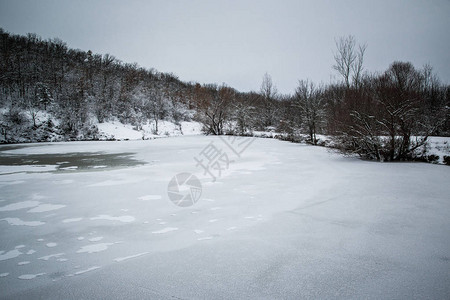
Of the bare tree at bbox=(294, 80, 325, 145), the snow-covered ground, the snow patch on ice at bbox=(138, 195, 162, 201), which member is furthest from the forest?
the snow patch on ice at bbox=(138, 195, 162, 201)

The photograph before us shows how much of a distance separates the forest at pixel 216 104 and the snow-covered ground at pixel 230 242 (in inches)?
174

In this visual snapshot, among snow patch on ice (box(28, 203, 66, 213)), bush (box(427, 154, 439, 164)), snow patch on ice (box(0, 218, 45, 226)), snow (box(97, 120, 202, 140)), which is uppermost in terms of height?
snow (box(97, 120, 202, 140))

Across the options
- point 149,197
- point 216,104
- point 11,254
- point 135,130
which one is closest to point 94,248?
point 11,254

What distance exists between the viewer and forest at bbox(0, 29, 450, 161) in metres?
9.02

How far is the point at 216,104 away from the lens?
27.3 m

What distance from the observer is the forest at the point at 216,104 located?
355 inches

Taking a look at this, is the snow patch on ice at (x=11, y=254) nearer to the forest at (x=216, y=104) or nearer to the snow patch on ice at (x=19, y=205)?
the snow patch on ice at (x=19, y=205)

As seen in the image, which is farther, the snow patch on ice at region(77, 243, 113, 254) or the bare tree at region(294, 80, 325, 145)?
the bare tree at region(294, 80, 325, 145)

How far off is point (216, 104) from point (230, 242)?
25520mm

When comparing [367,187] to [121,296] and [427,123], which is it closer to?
[121,296]

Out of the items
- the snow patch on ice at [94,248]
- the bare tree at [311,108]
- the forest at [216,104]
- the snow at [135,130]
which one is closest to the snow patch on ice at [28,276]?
the snow patch on ice at [94,248]

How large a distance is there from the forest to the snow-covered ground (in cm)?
441

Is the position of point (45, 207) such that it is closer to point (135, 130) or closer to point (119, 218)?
point (119, 218)

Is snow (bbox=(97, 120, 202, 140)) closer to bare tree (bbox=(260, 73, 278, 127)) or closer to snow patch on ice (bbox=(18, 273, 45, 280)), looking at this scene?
bare tree (bbox=(260, 73, 278, 127))
